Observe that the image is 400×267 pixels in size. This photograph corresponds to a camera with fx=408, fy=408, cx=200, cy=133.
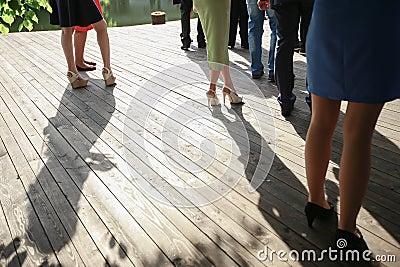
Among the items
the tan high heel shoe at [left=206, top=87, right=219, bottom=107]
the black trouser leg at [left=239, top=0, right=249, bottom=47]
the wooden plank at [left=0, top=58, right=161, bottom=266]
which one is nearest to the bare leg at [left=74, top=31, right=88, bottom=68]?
the wooden plank at [left=0, top=58, right=161, bottom=266]

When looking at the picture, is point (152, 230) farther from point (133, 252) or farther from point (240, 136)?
point (240, 136)

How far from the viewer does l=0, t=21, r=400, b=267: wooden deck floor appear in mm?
1809

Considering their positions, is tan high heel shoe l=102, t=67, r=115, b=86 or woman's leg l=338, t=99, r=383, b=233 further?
tan high heel shoe l=102, t=67, r=115, b=86

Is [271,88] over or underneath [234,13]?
underneath

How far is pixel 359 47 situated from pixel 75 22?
3.13 metres

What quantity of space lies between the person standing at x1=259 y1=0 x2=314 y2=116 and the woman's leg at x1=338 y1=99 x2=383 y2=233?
5.26 ft

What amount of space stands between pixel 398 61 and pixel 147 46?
497 centimetres

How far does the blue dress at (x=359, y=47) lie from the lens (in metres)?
1.37

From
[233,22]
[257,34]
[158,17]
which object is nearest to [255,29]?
[257,34]

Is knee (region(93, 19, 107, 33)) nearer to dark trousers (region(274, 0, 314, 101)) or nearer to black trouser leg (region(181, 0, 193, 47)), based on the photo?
black trouser leg (region(181, 0, 193, 47))

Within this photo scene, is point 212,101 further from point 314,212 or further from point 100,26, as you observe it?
point 314,212

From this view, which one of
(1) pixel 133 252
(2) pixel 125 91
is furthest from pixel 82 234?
(2) pixel 125 91

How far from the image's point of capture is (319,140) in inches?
67.8

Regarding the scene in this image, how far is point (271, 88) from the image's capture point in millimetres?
3873
